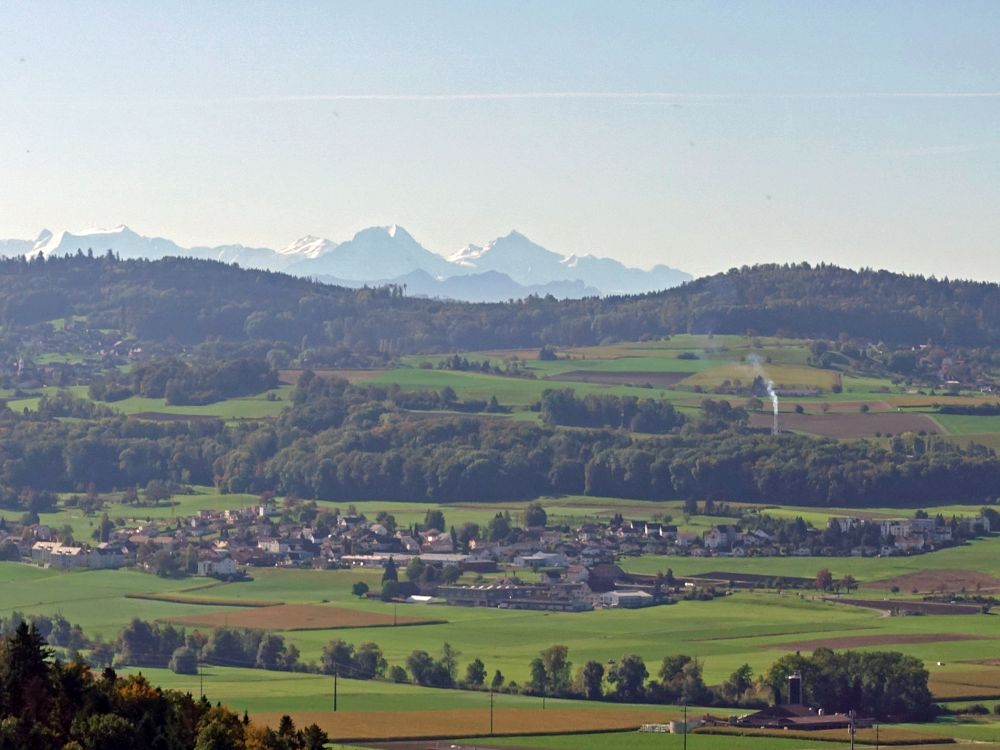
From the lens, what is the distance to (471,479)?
117 meters

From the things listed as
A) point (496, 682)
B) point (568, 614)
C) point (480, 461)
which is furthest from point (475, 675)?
point (480, 461)

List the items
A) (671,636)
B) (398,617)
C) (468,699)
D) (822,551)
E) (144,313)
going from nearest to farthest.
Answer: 1. (468,699)
2. (671,636)
3. (398,617)
4. (822,551)
5. (144,313)

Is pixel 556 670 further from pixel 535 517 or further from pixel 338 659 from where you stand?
pixel 535 517

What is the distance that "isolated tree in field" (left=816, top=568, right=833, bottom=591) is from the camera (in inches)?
3354

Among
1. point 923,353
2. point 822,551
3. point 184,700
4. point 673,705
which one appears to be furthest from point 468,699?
point 923,353

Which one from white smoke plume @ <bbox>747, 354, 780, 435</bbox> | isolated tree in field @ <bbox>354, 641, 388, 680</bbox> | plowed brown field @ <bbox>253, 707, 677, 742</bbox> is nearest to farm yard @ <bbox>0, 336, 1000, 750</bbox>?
plowed brown field @ <bbox>253, 707, 677, 742</bbox>

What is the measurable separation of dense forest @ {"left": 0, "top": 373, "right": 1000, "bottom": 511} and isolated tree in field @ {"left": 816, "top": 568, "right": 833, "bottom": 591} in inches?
969

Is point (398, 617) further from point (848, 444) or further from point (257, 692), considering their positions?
point (848, 444)

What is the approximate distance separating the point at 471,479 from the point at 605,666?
5332 centimetres

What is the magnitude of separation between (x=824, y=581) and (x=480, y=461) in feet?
110

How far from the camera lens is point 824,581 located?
282 ft

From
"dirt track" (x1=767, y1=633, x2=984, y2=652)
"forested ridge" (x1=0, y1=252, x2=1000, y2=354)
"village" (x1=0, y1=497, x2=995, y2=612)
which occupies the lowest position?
"dirt track" (x1=767, y1=633, x2=984, y2=652)

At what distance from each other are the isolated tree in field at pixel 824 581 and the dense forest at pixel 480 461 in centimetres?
2462

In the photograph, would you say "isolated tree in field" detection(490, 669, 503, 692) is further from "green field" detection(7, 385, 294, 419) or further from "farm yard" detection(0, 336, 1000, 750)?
"green field" detection(7, 385, 294, 419)
